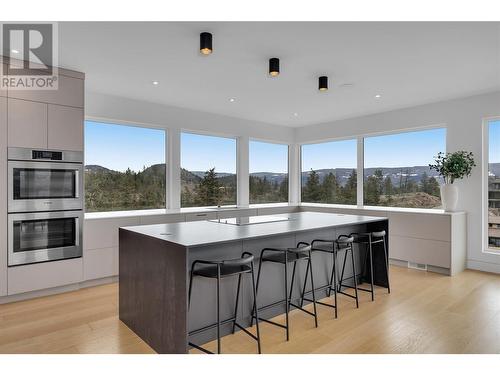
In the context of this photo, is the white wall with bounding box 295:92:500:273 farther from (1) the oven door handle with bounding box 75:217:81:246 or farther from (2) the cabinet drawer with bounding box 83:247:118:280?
(1) the oven door handle with bounding box 75:217:81:246

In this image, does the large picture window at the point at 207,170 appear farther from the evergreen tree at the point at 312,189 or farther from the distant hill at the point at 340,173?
the evergreen tree at the point at 312,189

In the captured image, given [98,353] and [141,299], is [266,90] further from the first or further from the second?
[98,353]

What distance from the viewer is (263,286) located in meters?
3.18

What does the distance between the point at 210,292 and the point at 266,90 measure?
3.07m

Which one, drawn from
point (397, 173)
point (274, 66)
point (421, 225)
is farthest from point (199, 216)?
point (397, 173)

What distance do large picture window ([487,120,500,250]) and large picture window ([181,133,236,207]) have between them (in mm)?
4384

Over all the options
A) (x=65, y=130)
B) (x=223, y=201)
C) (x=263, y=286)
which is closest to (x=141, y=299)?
(x=263, y=286)

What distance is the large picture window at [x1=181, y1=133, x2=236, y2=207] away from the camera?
5961mm

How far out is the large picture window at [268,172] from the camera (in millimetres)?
7082

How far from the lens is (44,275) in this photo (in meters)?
3.78

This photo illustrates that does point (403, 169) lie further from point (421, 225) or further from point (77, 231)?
point (77, 231)

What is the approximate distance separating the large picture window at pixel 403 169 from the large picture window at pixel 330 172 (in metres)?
0.34

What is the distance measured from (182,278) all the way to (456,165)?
4.42 m

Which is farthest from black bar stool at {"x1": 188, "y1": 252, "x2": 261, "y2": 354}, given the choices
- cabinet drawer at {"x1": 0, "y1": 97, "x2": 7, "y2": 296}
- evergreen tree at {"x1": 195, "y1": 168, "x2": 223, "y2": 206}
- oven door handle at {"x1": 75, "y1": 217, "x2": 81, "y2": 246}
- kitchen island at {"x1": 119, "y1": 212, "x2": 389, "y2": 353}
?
evergreen tree at {"x1": 195, "y1": 168, "x2": 223, "y2": 206}
